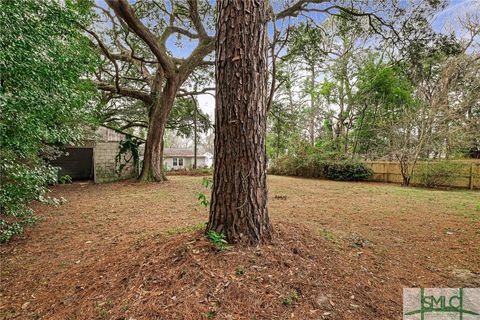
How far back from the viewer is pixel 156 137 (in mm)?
8797

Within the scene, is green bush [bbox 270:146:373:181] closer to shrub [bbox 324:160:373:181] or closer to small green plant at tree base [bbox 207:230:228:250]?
Answer: shrub [bbox 324:160:373:181]

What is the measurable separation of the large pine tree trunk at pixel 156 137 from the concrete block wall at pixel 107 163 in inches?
66.8

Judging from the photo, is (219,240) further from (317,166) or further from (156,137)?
(317,166)

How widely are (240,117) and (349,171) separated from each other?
10485 millimetres

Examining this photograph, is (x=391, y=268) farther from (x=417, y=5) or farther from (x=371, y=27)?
(x=371, y=27)

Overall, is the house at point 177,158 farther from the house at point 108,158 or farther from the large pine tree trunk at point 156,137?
the large pine tree trunk at point 156,137

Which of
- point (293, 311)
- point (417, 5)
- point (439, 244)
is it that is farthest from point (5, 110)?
point (417, 5)

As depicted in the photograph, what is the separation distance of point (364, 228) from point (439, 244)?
2.65 feet

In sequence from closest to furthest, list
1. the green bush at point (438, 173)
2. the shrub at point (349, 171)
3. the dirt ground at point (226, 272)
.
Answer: the dirt ground at point (226, 272) < the green bush at point (438, 173) < the shrub at point (349, 171)

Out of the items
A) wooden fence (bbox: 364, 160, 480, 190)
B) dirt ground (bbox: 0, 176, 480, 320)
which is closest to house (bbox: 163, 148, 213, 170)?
wooden fence (bbox: 364, 160, 480, 190)

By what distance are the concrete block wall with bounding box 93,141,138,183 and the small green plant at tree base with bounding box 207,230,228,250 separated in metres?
9.12

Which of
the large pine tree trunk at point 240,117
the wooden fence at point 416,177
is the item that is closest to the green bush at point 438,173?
the wooden fence at point 416,177

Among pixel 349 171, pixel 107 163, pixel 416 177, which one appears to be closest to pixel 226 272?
pixel 107 163

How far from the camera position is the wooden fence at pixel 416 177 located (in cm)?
816
